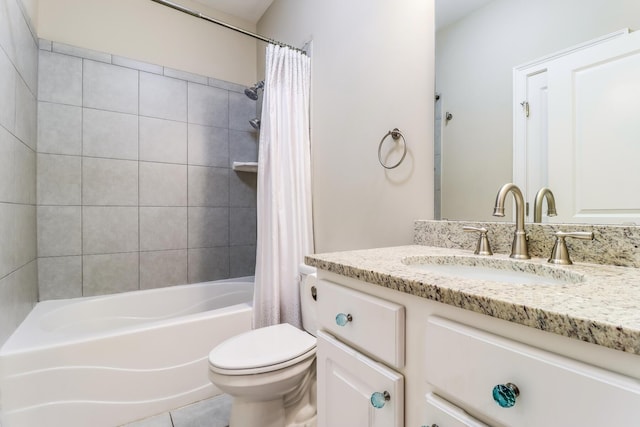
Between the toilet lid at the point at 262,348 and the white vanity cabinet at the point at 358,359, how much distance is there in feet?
1.19

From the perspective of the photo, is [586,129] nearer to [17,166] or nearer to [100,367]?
[100,367]

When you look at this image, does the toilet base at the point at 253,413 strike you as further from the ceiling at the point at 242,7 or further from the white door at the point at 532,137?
the ceiling at the point at 242,7

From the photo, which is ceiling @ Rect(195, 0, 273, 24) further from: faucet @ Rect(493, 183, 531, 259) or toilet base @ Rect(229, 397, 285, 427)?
toilet base @ Rect(229, 397, 285, 427)

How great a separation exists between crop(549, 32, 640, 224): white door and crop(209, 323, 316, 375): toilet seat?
1.06 metres

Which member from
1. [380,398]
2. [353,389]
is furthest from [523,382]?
[353,389]

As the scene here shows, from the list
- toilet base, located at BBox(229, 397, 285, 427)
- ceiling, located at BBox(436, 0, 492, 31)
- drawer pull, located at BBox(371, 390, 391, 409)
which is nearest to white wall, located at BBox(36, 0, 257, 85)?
ceiling, located at BBox(436, 0, 492, 31)

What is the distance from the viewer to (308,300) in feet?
5.09

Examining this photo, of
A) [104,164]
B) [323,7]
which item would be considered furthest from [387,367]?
[104,164]

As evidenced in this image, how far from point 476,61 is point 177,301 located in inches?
94.9

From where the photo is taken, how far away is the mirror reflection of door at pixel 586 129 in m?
0.77

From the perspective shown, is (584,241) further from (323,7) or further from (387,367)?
(323,7)

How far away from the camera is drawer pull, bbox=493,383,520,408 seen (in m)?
0.43

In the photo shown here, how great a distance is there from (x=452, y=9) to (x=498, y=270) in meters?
1.03

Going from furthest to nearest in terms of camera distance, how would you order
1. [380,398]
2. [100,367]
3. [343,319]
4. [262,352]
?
[100,367] < [262,352] < [343,319] < [380,398]
